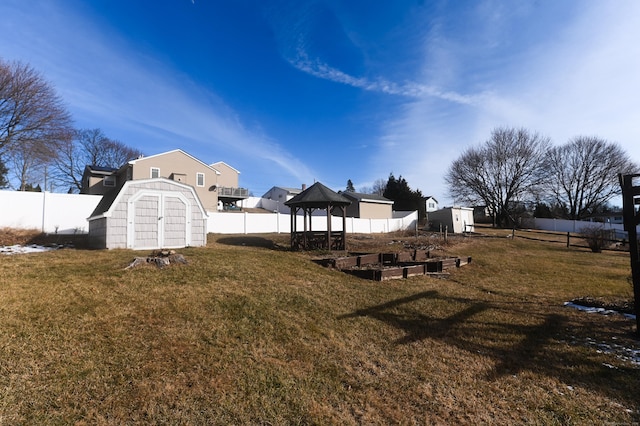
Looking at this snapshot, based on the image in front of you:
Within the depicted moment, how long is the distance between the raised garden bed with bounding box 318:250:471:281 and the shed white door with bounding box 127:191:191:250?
20.5 ft

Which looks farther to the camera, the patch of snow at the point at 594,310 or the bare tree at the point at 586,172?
the bare tree at the point at 586,172

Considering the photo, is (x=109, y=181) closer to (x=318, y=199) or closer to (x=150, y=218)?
(x=150, y=218)

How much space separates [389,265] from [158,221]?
9.43 metres

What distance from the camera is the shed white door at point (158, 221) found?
37.8 ft

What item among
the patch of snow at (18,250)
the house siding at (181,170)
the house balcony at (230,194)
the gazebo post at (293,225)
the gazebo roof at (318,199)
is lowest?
the patch of snow at (18,250)

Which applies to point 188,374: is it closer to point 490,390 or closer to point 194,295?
point 194,295

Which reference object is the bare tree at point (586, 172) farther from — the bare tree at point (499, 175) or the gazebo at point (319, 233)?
the gazebo at point (319, 233)

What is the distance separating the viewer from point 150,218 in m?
11.8

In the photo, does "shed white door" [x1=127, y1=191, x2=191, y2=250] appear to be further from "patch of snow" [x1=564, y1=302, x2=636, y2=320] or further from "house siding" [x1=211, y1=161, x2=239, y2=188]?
"house siding" [x1=211, y1=161, x2=239, y2=188]

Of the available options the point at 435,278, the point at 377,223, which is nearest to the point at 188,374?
the point at 435,278

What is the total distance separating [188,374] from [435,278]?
809 centimetres

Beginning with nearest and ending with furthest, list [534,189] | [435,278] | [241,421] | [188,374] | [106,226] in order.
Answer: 1. [241,421]
2. [188,374]
3. [435,278]
4. [106,226]
5. [534,189]

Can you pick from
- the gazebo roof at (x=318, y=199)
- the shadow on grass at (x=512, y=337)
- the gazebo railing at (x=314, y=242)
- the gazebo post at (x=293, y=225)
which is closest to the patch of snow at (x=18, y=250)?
the gazebo post at (x=293, y=225)

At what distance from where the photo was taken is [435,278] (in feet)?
31.3
